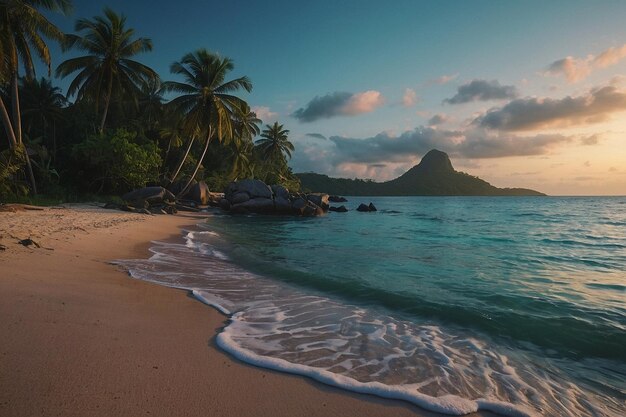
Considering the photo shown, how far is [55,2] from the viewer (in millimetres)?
18484

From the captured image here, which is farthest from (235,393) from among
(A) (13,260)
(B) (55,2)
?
(B) (55,2)

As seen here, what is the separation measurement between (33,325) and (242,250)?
324 inches

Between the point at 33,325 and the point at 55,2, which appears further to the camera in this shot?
the point at 55,2

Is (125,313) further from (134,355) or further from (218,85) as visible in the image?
(218,85)

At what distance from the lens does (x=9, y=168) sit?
47.9 ft

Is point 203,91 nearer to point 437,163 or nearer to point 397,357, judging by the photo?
point 397,357

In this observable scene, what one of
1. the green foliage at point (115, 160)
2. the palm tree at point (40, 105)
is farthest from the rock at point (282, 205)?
the palm tree at point (40, 105)

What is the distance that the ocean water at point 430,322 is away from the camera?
342 cm

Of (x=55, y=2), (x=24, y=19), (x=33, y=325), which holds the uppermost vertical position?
(x=55, y=2)

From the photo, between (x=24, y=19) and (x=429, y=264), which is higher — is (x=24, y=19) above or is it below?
above

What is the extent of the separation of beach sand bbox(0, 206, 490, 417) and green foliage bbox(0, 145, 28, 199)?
39.9ft

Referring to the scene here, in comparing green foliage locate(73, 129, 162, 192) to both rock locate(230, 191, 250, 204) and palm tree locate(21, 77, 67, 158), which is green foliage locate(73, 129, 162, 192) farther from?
palm tree locate(21, 77, 67, 158)

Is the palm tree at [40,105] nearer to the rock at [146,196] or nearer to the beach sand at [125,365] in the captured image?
the rock at [146,196]

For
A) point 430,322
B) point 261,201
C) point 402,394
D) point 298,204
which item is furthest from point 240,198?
point 402,394
